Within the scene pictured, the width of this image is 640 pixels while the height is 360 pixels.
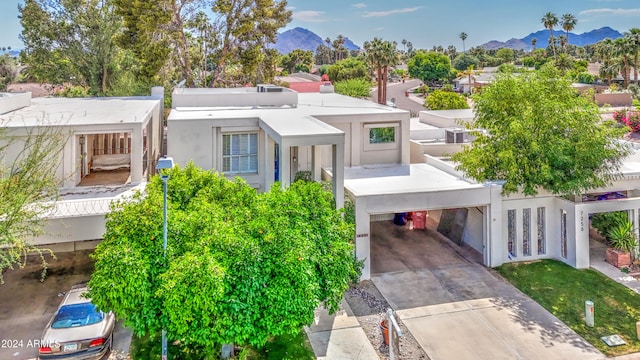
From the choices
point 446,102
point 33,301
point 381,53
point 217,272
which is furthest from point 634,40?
point 33,301

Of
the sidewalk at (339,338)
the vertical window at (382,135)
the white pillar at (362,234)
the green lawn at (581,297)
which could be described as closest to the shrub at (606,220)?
the green lawn at (581,297)

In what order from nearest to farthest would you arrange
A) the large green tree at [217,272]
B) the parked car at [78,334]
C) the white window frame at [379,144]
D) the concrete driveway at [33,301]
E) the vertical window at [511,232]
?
the large green tree at [217,272], the parked car at [78,334], the concrete driveway at [33,301], the vertical window at [511,232], the white window frame at [379,144]

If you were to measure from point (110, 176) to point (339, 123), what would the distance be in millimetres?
10312

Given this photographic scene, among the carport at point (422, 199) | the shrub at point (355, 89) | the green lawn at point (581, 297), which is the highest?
the shrub at point (355, 89)

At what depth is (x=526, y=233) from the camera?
17.1m

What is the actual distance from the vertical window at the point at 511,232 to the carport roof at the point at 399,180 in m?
1.79

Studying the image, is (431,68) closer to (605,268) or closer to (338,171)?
(605,268)

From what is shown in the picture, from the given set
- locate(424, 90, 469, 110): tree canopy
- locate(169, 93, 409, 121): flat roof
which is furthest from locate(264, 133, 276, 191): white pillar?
locate(424, 90, 469, 110): tree canopy

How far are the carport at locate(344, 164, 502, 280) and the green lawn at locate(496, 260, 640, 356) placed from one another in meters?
1.51

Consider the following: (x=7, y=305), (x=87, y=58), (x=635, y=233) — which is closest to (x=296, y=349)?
(x=7, y=305)

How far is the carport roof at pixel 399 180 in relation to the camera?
52.8 ft

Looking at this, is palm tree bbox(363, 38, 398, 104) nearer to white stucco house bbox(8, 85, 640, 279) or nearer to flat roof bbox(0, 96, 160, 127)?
white stucco house bbox(8, 85, 640, 279)

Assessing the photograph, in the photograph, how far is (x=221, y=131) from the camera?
18.9 m

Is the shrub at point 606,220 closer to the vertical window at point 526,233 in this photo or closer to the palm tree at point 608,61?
the vertical window at point 526,233
